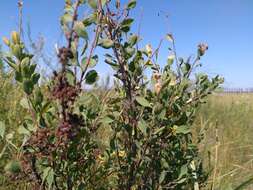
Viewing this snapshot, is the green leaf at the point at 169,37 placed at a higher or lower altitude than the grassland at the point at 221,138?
higher

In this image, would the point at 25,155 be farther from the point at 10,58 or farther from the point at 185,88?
the point at 185,88

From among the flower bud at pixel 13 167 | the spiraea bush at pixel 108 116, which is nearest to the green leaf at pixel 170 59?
the spiraea bush at pixel 108 116

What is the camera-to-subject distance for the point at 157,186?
1.44m

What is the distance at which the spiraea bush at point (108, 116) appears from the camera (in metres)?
0.98

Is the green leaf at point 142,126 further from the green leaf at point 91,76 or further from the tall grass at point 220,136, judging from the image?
the tall grass at point 220,136

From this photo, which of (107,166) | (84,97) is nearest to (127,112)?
(107,166)

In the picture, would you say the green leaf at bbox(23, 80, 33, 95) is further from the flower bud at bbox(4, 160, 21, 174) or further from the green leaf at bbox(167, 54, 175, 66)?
the green leaf at bbox(167, 54, 175, 66)

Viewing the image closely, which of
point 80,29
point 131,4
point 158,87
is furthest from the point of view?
point 158,87

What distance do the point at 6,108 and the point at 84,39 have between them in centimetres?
152

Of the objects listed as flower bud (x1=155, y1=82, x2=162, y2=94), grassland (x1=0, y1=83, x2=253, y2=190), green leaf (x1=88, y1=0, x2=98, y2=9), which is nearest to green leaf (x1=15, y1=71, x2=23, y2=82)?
green leaf (x1=88, y1=0, x2=98, y2=9)

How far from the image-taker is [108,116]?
117 cm

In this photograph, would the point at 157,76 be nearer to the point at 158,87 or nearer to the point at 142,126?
the point at 158,87

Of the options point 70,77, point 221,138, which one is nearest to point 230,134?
point 221,138

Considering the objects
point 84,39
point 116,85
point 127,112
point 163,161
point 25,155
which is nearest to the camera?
point 84,39
